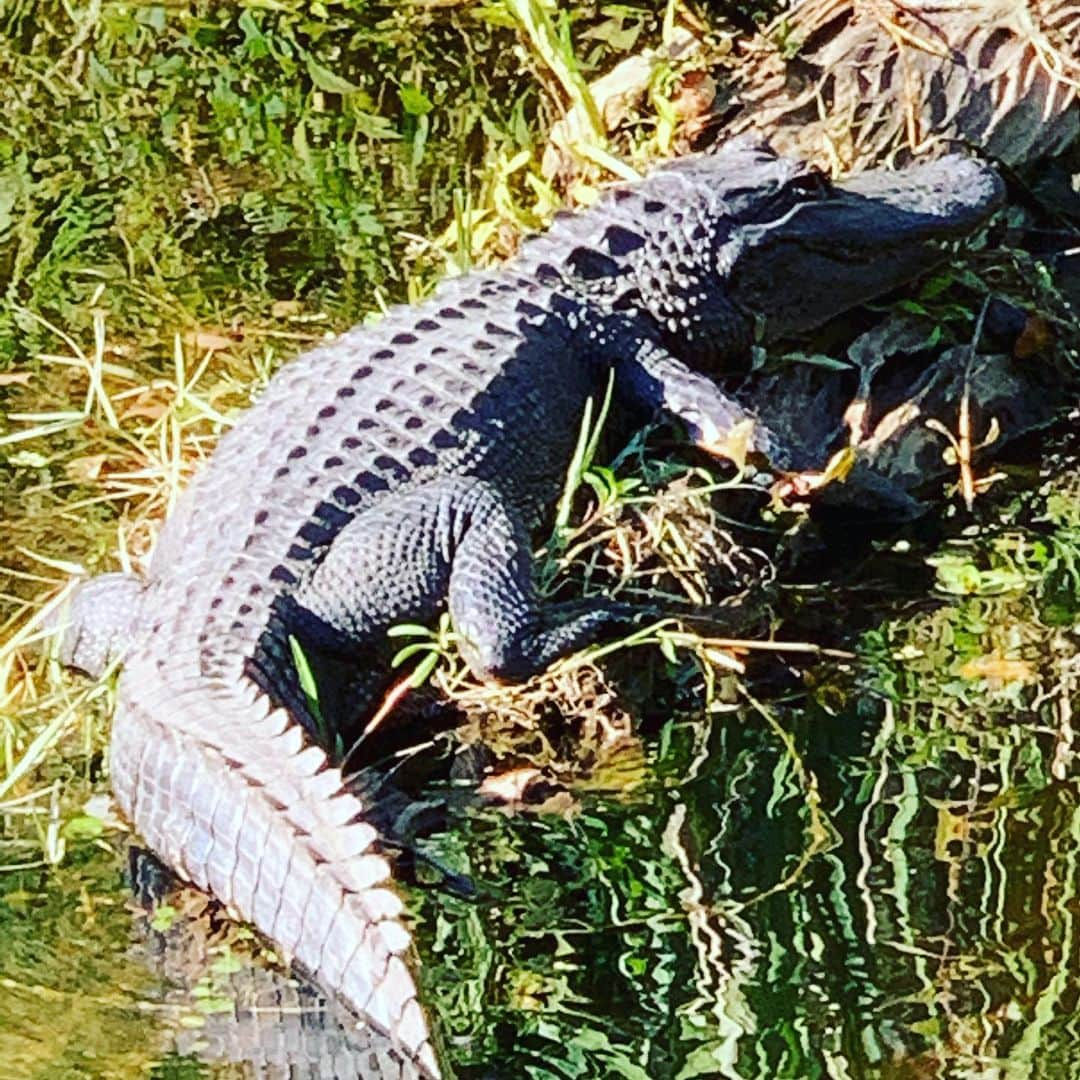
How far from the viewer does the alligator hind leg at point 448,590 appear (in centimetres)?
409

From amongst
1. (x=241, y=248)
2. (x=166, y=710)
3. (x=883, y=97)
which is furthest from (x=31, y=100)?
(x=166, y=710)

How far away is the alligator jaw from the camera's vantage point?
526cm

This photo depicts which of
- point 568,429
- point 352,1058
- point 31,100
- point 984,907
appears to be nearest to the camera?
point 352,1058

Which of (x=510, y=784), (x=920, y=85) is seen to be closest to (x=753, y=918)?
(x=510, y=784)

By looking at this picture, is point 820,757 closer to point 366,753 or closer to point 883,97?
point 366,753

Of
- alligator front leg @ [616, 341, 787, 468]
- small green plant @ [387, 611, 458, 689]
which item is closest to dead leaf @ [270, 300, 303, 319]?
alligator front leg @ [616, 341, 787, 468]

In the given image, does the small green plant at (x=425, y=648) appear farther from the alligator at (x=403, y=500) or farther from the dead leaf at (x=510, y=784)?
the dead leaf at (x=510, y=784)

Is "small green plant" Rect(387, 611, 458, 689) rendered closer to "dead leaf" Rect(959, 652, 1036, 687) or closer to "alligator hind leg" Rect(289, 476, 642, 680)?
"alligator hind leg" Rect(289, 476, 642, 680)

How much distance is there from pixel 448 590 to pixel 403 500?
0.22 m

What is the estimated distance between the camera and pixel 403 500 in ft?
14.3

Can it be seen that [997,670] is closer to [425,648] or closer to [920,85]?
[425,648]

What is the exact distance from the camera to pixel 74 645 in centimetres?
425

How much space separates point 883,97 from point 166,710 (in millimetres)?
2754

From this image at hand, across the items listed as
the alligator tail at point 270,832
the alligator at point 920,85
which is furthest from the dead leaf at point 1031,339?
the alligator tail at point 270,832
